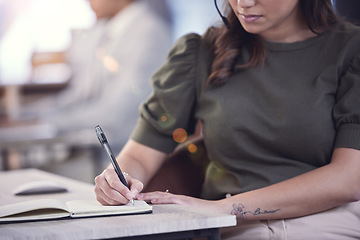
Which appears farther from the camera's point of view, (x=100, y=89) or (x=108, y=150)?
(x=100, y=89)

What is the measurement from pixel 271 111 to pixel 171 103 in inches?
10.2

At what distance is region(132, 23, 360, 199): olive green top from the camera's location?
111 cm

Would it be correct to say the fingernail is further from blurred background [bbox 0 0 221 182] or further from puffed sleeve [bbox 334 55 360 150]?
blurred background [bbox 0 0 221 182]

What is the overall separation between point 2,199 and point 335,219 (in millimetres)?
710

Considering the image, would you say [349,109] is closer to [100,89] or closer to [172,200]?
[172,200]

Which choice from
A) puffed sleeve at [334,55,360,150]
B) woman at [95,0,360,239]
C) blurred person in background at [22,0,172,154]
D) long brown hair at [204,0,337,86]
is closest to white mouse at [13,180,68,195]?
woman at [95,0,360,239]

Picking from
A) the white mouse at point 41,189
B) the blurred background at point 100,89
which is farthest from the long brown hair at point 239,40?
the blurred background at point 100,89

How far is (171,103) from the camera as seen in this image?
128cm

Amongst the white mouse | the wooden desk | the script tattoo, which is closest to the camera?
the wooden desk

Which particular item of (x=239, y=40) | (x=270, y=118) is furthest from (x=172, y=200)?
(x=239, y=40)

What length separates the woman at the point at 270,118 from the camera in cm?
100

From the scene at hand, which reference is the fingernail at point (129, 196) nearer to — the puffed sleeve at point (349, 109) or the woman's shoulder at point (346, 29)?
the puffed sleeve at point (349, 109)

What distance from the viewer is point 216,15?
1353mm

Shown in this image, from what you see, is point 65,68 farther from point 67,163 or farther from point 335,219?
point 335,219
